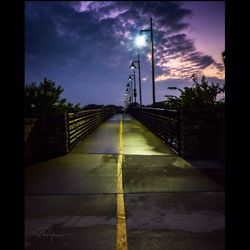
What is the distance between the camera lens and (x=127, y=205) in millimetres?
6180

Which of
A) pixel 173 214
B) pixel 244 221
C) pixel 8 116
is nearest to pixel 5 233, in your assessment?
pixel 8 116

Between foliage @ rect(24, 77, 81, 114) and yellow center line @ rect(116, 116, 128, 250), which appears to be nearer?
yellow center line @ rect(116, 116, 128, 250)

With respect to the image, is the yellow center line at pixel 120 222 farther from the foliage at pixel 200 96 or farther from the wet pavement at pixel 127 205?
the foliage at pixel 200 96

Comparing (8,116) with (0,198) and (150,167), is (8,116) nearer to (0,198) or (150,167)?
(0,198)

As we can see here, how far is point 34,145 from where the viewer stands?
11391mm

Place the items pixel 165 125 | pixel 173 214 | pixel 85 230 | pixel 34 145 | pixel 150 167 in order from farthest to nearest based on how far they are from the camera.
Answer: pixel 165 125
pixel 34 145
pixel 150 167
pixel 173 214
pixel 85 230

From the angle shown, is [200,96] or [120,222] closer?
[120,222]

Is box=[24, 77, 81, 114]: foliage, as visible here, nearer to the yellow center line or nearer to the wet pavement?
the wet pavement

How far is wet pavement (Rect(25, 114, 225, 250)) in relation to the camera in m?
4.59

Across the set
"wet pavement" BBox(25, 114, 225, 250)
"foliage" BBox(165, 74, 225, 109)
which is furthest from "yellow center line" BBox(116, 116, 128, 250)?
"foliage" BBox(165, 74, 225, 109)

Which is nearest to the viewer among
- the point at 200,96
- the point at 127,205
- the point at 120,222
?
the point at 120,222

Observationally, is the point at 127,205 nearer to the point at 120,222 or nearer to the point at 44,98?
the point at 120,222

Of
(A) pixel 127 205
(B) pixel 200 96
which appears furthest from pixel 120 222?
(B) pixel 200 96

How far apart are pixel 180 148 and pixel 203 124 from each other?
1.18m
